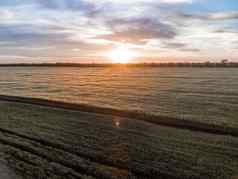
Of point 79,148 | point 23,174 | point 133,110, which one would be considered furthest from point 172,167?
point 133,110

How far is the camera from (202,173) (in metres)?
6.92

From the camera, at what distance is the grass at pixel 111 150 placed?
22.9ft

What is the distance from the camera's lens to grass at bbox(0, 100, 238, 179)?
22.9 ft

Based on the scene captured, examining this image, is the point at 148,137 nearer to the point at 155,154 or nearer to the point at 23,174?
the point at 155,154

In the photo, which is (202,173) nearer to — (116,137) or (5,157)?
(116,137)

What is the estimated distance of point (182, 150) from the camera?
8.65m

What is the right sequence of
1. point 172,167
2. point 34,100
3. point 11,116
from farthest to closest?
point 34,100
point 11,116
point 172,167

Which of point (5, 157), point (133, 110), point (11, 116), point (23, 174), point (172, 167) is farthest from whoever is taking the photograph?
point (133, 110)

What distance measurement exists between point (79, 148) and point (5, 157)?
2.65 metres

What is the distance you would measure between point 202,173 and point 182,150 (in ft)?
5.75

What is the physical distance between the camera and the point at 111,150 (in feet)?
28.3

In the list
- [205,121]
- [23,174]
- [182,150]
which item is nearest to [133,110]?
[205,121]

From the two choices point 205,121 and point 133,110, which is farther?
point 133,110

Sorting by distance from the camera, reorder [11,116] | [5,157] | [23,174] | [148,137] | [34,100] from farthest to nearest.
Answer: [34,100], [11,116], [148,137], [5,157], [23,174]
